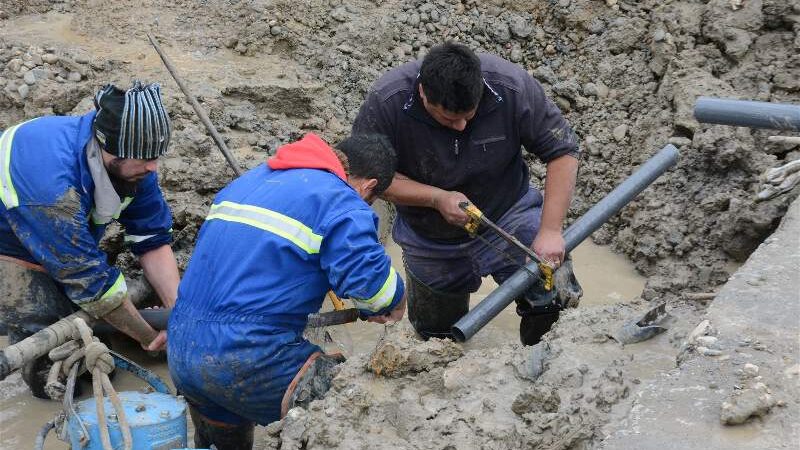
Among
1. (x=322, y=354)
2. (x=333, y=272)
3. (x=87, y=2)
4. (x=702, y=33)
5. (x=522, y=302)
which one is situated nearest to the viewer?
(x=333, y=272)

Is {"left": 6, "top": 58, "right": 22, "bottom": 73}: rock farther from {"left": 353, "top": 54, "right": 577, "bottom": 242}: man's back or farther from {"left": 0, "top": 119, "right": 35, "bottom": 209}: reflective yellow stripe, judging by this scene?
{"left": 353, "top": 54, "right": 577, "bottom": 242}: man's back

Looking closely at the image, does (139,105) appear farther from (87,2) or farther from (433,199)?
(87,2)

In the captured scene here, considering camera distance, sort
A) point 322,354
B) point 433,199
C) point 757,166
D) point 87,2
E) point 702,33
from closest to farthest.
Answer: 1. point 322,354
2. point 433,199
3. point 757,166
4. point 702,33
5. point 87,2

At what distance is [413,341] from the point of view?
310cm

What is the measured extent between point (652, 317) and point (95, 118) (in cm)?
235

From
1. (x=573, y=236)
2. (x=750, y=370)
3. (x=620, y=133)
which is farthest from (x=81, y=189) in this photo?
(x=620, y=133)

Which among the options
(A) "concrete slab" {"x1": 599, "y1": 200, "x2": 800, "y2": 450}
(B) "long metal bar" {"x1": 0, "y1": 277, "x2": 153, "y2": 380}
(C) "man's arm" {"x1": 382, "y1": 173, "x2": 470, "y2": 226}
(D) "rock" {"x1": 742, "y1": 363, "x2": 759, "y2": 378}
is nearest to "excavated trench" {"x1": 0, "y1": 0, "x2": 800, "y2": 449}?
(A) "concrete slab" {"x1": 599, "y1": 200, "x2": 800, "y2": 450}

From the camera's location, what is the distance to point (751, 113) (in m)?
3.42

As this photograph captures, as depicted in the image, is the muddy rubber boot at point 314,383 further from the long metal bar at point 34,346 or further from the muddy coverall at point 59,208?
the muddy coverall at point 59,208

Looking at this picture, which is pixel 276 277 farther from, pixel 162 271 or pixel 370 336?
pixel 370 336

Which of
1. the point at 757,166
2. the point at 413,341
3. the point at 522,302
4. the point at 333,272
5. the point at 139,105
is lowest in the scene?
the point at 522,302

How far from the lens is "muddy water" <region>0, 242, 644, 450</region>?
13.7ft

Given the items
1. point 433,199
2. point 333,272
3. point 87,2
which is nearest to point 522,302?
point 433,199

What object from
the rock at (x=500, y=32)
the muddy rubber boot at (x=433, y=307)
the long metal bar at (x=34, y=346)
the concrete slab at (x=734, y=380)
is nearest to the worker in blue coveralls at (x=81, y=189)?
the long metal bar at (x=34, y=346)
